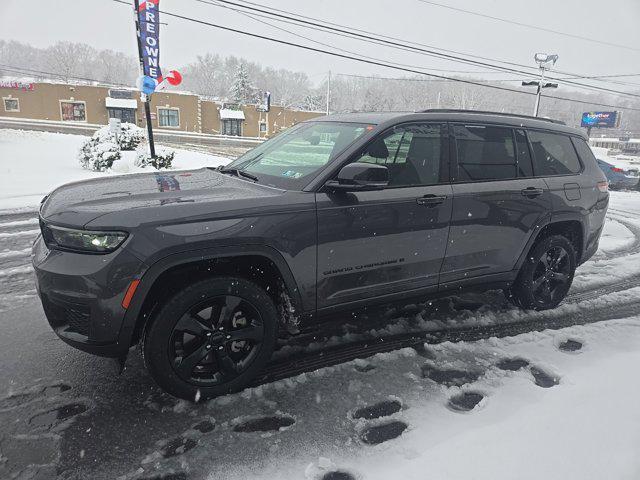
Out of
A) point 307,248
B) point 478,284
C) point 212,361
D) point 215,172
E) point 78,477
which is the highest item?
point 215,172

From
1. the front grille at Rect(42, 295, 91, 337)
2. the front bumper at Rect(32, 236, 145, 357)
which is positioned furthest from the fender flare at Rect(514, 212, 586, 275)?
the front grille at Rect(42, 295, 91, 337)

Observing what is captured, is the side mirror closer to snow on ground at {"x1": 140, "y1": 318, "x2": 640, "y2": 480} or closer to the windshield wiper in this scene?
the windshield wiper

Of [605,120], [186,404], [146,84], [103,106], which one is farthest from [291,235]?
[605,120]

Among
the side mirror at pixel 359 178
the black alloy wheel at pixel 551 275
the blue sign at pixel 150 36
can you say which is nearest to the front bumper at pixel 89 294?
the side mirror at pixel 359 178

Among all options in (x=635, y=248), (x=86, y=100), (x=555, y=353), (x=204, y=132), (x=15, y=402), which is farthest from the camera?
(x=204, y=132)

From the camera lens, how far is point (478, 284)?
3744 millimetres

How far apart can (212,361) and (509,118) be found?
3.28 metres

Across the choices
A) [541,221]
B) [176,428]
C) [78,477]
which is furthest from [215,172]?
[541,221]

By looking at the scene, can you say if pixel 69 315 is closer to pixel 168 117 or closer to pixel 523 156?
pixel 523 156

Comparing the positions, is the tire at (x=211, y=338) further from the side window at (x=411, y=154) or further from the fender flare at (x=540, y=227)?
the fender flare at (x=540, y=227)

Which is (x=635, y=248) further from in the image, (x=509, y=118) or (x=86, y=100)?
(x=86, y=100)

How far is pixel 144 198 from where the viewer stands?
261 centimetres

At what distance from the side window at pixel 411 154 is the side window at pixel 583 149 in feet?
6.14

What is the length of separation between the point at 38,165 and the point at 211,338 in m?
15.5
